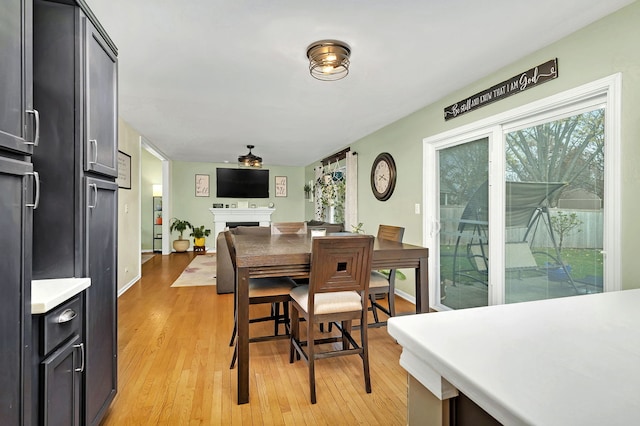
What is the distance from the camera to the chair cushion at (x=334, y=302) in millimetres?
2055

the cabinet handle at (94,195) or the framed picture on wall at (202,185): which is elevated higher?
the framed picture on wall at (202,185)

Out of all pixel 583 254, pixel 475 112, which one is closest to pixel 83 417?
pixel 583 254

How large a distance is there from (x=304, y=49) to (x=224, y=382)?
2361 millimetres

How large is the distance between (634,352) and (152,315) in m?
3.82

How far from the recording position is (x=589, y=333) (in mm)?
761

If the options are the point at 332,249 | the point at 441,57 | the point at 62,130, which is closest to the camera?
the point at 62,130

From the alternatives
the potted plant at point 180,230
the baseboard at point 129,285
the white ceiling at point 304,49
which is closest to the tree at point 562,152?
the white ceiling at point 304,49

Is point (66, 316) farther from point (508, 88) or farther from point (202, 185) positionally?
point (202, 185)

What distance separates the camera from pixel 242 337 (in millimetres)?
1994

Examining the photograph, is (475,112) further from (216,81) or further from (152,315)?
(152,315)

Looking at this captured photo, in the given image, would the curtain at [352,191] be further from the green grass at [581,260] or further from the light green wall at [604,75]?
the green grass at [581,260]

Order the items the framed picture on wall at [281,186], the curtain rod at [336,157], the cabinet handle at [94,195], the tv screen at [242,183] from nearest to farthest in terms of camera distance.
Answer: the cabinet handle at [94,195] < the curtain rod at [336,157] < the tv screen at [242,183] < the framed picture on wall at [281,186]

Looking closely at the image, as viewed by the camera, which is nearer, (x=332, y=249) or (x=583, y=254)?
(x=332, y=249)

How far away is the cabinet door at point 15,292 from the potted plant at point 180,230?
7.53 meters
